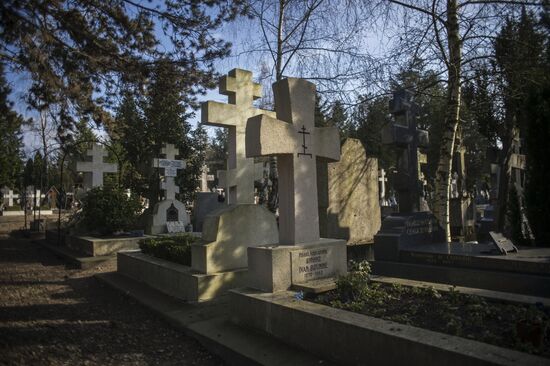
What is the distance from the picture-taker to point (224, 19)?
791 cm

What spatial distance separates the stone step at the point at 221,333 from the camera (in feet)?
12.9

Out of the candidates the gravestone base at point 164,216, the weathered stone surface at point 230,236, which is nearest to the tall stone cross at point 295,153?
the weathered stone surface at point 230,236

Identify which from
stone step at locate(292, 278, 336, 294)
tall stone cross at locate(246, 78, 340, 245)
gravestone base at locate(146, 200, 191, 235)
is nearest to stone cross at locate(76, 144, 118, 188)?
gravestone base at locate(146, 200, 191, 235)

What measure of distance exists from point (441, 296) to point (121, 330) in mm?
3844

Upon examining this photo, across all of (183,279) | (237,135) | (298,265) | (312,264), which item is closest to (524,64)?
(237,135)

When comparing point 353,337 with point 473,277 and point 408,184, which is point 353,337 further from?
point 408,184

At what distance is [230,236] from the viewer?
21.3ft

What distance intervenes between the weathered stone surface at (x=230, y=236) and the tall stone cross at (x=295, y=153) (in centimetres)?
140

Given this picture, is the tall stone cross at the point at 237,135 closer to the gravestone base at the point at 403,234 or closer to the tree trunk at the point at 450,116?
the gravestone base at the point at 403,234

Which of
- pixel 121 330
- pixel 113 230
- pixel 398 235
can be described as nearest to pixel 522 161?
pixel 398 235

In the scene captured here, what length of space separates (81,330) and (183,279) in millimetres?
1630

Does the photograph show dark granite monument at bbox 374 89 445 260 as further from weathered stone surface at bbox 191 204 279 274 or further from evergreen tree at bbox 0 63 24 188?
evergreen tree at bbox 0 63 24 188

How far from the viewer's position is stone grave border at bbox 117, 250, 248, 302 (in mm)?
6054

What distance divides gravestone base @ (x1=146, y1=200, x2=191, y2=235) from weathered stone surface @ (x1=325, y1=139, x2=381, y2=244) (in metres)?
5.40
